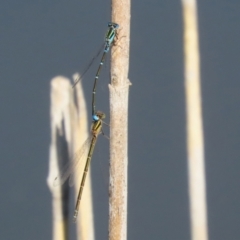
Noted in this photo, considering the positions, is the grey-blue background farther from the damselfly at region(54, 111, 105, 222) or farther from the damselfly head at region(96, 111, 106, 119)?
the damselfly head at region(96, 111, 106, 119)

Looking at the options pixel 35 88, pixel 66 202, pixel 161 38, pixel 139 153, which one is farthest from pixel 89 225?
pixel 161 38

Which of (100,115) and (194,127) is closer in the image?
(100,115)

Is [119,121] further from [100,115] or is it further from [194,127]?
[194,127]

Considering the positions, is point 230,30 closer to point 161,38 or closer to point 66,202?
point 161,38

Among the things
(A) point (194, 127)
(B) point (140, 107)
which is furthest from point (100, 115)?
(A) point (194, 127)

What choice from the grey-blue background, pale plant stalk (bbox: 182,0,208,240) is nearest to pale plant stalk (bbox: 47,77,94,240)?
the grey-blue background

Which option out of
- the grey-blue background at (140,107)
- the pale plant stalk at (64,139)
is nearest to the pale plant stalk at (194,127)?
the grey-blue background at (140,107)

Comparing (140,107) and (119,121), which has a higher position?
(140,107)
